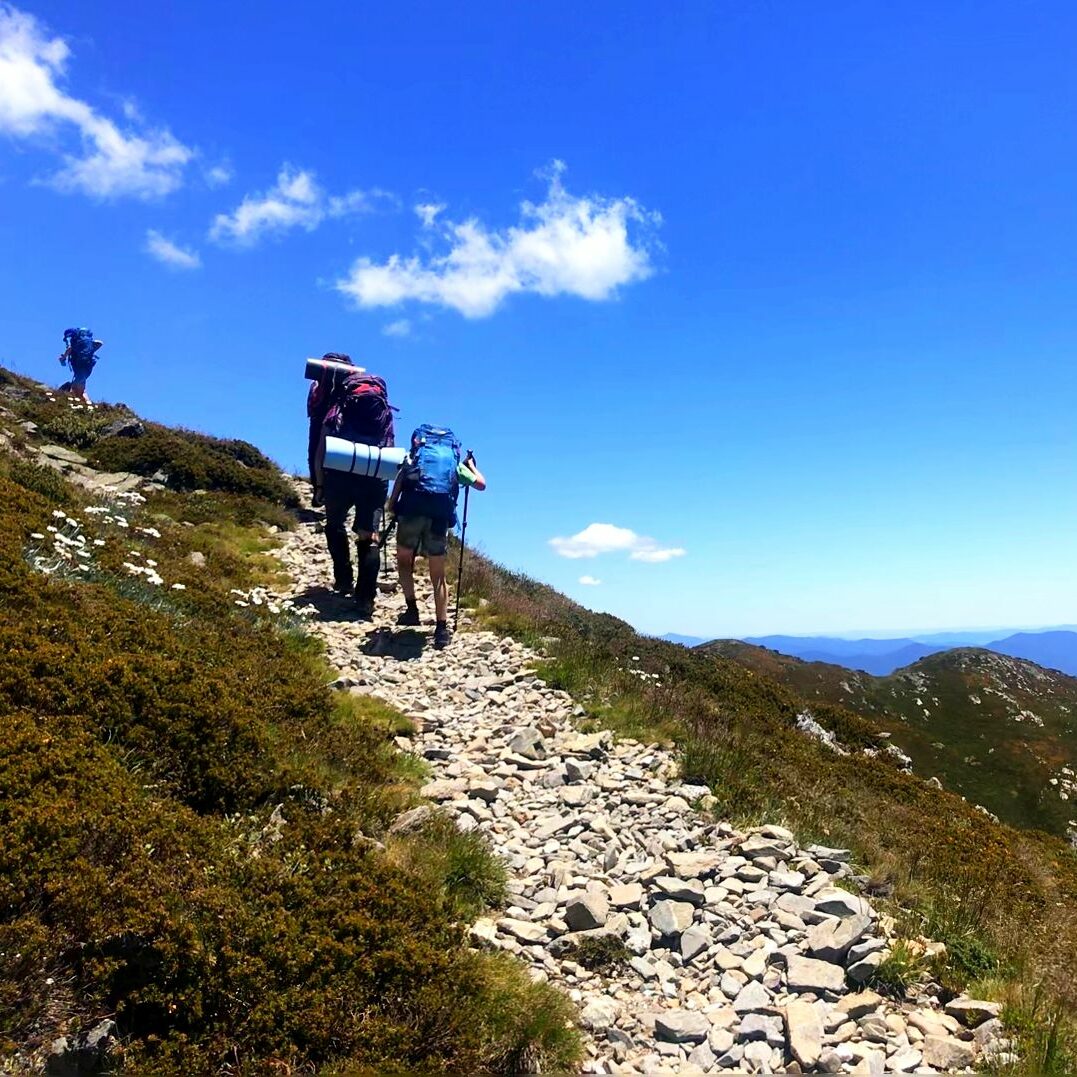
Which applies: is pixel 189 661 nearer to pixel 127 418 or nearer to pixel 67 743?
pixel 67 743

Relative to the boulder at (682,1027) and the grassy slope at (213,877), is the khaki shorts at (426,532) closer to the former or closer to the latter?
the grassy slope at (213,877)

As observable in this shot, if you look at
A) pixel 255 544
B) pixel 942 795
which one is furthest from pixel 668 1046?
pixel 255 544

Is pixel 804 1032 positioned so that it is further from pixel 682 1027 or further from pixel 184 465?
pixel 184 465

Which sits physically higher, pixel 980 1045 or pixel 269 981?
pixel 269 981

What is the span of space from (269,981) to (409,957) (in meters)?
0.73

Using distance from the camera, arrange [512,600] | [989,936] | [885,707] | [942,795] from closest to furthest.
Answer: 1. [989,936]
2. [942,795]
3. [512,600]
4. [885,707]

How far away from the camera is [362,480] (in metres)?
12.6

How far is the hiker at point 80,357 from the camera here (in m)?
23.5

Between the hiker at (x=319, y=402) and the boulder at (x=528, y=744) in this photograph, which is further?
the hiker at (x=319, y=402)

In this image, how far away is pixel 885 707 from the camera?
4597 cm

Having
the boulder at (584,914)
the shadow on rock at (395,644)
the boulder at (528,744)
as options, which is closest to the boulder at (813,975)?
the boulder at (584,914)

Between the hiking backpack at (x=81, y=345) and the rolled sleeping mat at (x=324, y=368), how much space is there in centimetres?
1439

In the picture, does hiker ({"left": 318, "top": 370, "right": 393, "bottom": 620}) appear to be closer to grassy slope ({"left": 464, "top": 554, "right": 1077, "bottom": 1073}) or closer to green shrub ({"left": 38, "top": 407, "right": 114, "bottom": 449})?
grassy slope ({"left": 464, "top": 554, "right": 1077, "bottom": 1073})

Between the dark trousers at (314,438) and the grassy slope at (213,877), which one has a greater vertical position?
the dark trousers at (314,438)
